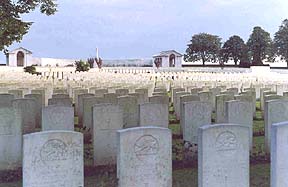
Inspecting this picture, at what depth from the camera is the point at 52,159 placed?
15.7 feet

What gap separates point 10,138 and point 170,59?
5239 centimetres

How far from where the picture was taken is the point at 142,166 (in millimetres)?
5090

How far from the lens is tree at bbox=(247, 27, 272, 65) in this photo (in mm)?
49034

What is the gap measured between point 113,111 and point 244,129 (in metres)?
2.54

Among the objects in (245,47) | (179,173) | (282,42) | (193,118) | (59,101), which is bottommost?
(179,173)

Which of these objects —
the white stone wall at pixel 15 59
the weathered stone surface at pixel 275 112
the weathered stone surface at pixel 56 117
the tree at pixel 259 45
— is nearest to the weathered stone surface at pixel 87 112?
the weathered stone surface at pixel 56 117

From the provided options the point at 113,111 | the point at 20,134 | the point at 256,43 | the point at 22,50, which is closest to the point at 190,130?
the point at 113,111

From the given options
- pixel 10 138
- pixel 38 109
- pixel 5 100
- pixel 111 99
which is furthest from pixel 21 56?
pixel 10 138

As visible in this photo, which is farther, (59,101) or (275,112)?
(59,101)

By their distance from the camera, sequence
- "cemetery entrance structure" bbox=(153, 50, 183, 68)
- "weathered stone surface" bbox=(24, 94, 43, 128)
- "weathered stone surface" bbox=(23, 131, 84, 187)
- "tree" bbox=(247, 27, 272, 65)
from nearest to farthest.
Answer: "weathered stone surface" bbox=(23, 131, 84, 187)
"weathered stone surface" bbox=(24, 94, 43, 128)
"tree" bbox=(247, 27, 272, 65)
"cemetery entrance structure" bbox=(153, 50, 183, 68)

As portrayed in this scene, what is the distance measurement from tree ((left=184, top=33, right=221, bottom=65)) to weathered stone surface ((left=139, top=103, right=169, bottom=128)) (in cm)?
4484

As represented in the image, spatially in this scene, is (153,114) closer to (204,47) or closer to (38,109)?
(38,109)

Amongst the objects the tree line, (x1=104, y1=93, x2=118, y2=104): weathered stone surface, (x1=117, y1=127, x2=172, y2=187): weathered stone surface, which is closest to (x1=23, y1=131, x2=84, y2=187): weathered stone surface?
(x1=117, y1=127, x2=172, y2=187): weathered stone surface

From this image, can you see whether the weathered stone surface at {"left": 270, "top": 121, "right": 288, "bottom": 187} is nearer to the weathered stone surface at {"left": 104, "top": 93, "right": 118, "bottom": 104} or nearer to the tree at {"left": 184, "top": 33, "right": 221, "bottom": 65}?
the weathered stone surface at {"left": 104, "top": 93, "right": 118, "bottom": 104}
